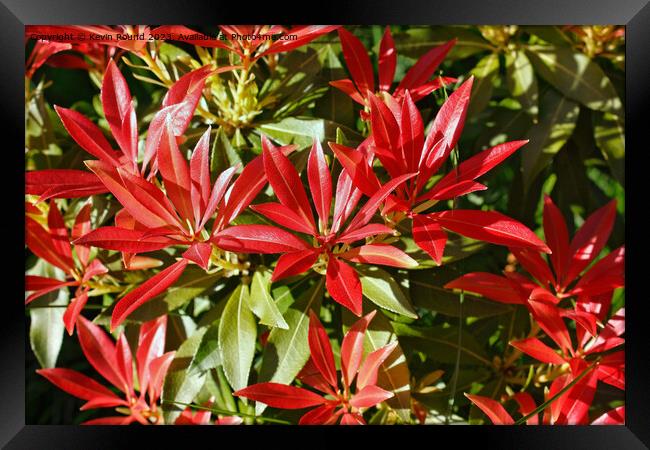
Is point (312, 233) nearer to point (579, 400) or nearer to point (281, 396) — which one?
point (281, 396)

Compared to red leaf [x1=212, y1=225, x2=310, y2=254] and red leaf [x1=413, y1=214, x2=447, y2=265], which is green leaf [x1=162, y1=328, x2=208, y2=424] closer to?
red leaf [x1=212, y1=225, x2=310, y2=254]

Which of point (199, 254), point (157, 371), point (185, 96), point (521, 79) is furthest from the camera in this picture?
point (521, 79)

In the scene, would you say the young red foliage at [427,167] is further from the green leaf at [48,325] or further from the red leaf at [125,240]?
the green leaf at [48,325]

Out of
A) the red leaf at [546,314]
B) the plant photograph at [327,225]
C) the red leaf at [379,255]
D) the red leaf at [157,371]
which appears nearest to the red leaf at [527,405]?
the plant photograph at [327,225]

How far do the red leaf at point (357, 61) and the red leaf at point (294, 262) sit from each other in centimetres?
31

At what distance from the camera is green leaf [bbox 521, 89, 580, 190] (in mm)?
917

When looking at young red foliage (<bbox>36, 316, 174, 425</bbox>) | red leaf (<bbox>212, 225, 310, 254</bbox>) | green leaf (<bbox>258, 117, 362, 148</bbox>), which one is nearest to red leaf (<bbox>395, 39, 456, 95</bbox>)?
green leaf (<bbox>258, 117, 362, 148</bbox>)

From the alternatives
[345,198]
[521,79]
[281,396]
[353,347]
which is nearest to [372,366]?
[353,347]

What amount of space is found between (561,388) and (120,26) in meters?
0.84

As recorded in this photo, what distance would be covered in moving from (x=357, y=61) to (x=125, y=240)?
439mm

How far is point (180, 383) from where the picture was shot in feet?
2.80

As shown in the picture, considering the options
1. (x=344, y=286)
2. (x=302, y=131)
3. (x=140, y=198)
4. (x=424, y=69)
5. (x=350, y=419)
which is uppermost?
(x=424, y=69)
